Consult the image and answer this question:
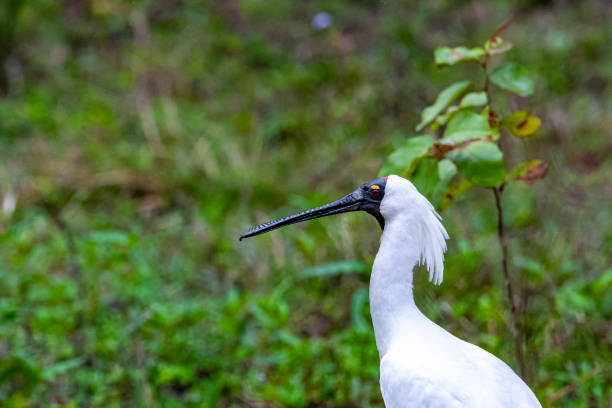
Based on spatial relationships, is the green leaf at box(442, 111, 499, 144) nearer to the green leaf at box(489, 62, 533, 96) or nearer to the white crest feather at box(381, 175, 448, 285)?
the green leaf at box(489, 62, 533, 96)

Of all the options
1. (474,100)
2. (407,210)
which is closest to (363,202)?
(407,210)

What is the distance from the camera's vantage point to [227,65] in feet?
23.6

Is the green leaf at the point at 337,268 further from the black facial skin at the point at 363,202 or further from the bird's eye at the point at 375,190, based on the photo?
the bird's eye at the point at 375,190

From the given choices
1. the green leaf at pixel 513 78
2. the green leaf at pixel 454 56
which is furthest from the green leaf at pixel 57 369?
the green leaf at pixel 513 78

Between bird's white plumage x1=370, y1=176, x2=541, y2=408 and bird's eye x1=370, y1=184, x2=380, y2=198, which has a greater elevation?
bird's eye x1=370, y1=184, x2=380, y2=198

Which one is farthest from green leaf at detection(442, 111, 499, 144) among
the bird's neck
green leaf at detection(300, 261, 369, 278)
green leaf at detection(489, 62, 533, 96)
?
green leaf at detection(300, 261, 369, 278)

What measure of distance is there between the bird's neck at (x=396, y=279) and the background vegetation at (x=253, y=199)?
86cm

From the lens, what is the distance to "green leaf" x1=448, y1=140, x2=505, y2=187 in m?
2.40

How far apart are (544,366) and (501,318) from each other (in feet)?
1.15

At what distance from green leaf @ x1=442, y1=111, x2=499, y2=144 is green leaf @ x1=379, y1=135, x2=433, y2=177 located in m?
0.07

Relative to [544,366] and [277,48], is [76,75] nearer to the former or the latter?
[277,48]

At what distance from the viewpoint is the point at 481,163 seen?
2.42 metres

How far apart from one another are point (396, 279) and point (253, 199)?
9.66ft

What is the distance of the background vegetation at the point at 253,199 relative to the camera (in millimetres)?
3445
